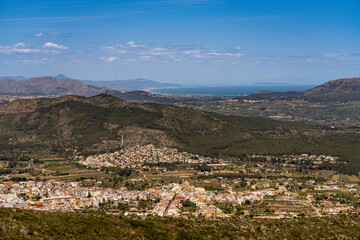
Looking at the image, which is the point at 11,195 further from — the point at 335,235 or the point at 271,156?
the point at 271,156

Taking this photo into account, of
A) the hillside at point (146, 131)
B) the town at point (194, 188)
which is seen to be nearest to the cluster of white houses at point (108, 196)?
the town at point (194, 188)

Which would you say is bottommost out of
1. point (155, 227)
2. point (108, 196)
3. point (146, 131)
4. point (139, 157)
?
point (139, 157)

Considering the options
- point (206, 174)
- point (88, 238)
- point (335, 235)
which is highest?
point (88, 238)

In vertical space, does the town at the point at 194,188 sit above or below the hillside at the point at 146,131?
below

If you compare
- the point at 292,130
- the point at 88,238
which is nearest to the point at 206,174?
the point at 88,238

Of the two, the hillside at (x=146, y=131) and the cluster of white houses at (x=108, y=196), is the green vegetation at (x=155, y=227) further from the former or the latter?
the hillside at (x=146, y=131)

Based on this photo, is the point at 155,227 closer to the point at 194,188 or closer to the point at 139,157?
the point at 194,188

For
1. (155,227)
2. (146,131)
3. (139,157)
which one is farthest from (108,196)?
(146,131)
